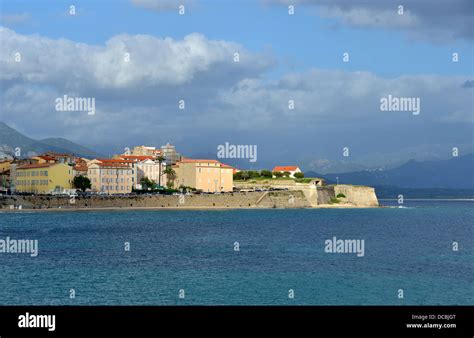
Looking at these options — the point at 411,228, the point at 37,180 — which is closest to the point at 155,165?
the point at 37,180

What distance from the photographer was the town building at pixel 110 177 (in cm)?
10162

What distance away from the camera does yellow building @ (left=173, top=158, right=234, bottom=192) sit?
109062mm

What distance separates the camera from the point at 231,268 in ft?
108

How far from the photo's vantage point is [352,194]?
115m

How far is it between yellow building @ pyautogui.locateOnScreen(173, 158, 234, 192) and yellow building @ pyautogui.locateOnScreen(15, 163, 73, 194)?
18.5 m

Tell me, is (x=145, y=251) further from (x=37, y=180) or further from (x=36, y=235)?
(x=37, y=180)

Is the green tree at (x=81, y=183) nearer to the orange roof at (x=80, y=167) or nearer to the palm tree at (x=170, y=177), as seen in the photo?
the orange roof at (x=80, y=167)

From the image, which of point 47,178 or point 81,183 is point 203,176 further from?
point 47,178

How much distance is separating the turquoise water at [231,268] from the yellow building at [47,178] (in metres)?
41.3
